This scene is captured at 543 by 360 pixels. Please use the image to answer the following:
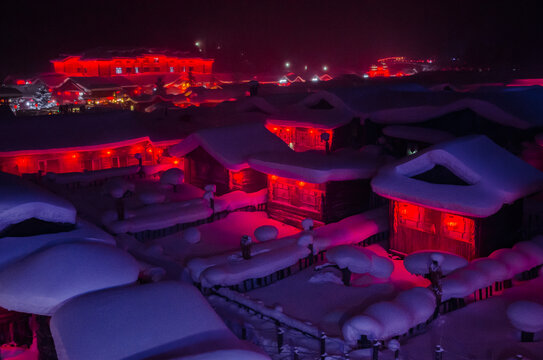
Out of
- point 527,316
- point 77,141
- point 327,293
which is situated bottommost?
point 327,293

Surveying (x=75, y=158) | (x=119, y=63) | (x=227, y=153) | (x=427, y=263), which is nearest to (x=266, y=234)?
(x=427, y=263)

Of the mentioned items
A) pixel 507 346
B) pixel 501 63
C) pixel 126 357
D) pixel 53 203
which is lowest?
pixel 507 346

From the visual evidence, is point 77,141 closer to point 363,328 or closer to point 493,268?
point 363,328

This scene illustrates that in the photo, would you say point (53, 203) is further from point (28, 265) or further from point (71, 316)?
point (71, 316)

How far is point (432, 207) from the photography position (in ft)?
42.6

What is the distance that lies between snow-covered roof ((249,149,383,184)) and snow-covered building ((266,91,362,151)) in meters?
8.34

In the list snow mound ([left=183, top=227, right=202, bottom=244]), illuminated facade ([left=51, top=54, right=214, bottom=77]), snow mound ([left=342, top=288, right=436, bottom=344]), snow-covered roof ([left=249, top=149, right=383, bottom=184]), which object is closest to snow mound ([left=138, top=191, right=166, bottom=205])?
snow mound ([left=183, top=227, right=202, bottom=244])

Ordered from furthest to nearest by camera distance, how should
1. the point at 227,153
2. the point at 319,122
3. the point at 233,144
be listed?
the point at 319,122, the point at 233,144, the point at 227,153

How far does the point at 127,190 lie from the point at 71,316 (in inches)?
502

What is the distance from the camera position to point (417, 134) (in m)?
Answer: 23.6

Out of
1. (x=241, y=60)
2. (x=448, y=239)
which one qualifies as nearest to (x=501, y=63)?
(x=241, y=60)

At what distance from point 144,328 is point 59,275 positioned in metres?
2.71

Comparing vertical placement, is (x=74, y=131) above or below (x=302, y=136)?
above

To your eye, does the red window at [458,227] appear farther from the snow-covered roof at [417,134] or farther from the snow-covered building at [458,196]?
the snow-covered roof at [417,134]
